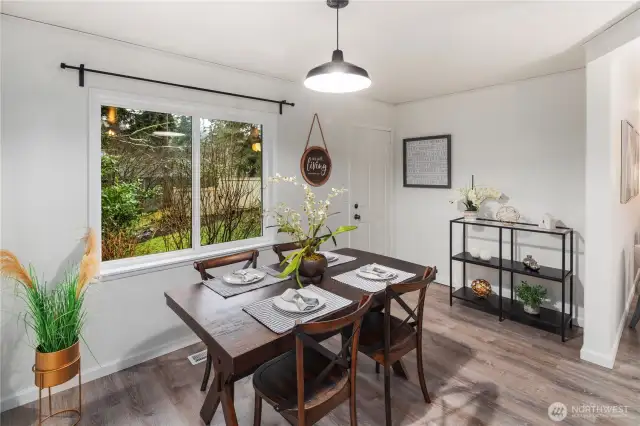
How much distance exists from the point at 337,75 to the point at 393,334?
62.1 inches

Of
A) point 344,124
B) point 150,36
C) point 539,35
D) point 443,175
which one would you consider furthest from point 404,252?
point 150,36

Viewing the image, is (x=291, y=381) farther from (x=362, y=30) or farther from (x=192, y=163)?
(x=362, y=30)

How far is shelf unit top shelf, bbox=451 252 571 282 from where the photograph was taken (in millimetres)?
3070

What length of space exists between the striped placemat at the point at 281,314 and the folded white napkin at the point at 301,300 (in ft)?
0.11

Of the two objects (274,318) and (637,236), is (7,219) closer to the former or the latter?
(274,318)

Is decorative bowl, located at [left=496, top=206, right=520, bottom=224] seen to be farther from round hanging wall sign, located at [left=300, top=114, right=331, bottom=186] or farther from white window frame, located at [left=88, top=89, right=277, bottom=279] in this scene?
white window frame, located at [left=88, top=89, right=277, bottom=279]

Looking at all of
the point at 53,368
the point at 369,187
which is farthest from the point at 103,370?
the point at 369,187

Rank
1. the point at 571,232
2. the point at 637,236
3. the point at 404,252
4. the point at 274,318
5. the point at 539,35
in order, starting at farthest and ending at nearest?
the point at 404,252, the point at 637,236, the point at 571,232, the point at 539,35, the point at 274,318

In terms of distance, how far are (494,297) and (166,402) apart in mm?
3271

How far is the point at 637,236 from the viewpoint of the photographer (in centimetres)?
400

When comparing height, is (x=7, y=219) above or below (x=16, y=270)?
above

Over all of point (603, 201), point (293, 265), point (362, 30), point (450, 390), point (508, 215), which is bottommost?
point (450, 390)

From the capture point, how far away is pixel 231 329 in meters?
1.52

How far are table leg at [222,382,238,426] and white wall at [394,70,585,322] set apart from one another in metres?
3.22
